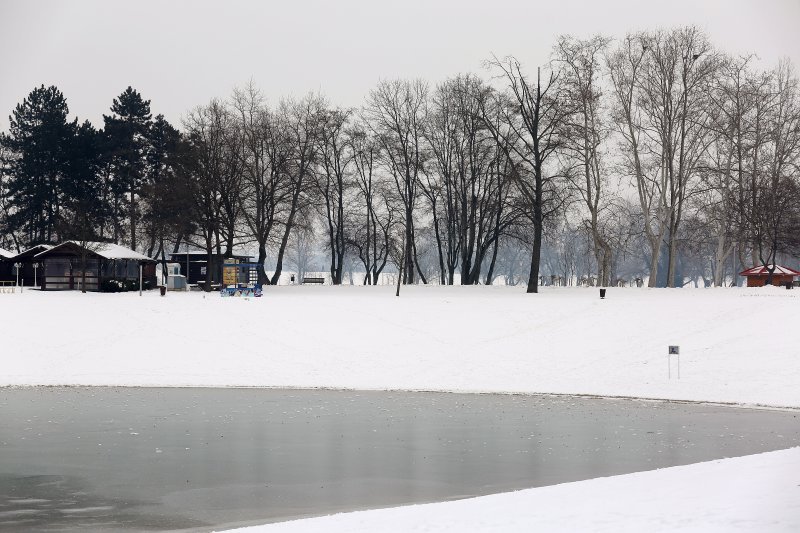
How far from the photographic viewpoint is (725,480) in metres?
16.4

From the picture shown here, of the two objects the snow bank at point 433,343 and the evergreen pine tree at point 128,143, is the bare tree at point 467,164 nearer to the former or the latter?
the snow bank at point 433,343

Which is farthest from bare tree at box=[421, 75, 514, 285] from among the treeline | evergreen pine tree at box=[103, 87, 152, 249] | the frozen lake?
the frozen lake

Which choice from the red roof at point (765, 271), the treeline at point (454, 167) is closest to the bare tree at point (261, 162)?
the treeline at point (454, 167)

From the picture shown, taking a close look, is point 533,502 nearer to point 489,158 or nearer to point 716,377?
Result: point 716,377

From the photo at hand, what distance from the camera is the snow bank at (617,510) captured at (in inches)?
535

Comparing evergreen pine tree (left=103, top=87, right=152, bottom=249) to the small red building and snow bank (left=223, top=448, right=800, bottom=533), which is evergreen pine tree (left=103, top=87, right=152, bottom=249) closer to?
the small red building

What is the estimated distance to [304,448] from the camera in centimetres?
2270

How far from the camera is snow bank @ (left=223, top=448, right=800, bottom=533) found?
1359cm

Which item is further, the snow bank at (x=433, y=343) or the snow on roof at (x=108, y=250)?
the snow on roof at (x=108, y=250)

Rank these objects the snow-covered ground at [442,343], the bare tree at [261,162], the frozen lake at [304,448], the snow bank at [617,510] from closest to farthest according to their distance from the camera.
Result: the snow bank at [617,510]
the frozen lake at [304,448]
the snow-covered ground at [442,343]
the bare tree at [261,162]

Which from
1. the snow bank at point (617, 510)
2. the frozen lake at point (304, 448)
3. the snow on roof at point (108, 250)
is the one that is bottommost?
the frozen lake at point (304, 448)

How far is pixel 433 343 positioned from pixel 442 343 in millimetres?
435

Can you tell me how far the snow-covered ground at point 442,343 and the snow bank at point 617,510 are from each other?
95 cm

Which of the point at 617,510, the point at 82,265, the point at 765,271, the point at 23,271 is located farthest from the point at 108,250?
the point at 617,510
